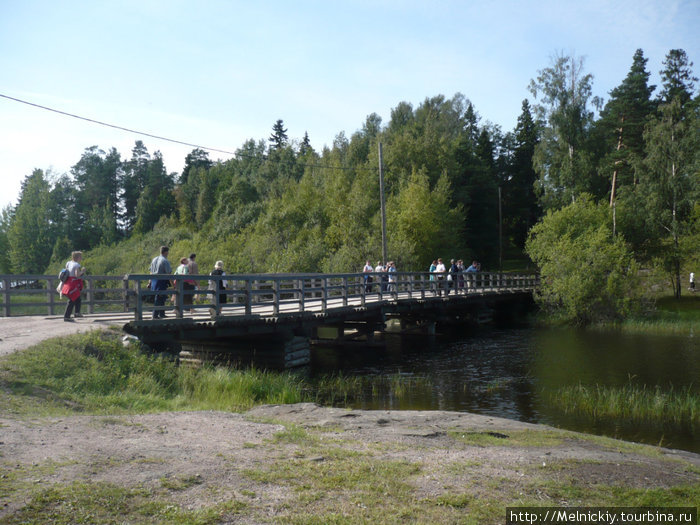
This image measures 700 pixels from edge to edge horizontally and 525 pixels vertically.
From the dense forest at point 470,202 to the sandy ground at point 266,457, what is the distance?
26.1m

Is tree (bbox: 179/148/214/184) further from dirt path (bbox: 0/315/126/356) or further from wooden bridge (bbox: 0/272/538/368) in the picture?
dirt path (bbox: 0/315/126/356)

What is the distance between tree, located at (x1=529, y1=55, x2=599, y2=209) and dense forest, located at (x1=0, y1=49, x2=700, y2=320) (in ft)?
0.35

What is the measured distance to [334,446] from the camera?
7238mm

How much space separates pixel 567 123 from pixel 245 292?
37388 millimetres

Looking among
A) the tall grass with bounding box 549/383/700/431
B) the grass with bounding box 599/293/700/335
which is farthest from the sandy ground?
the grass with bounding box 599/293/700/335

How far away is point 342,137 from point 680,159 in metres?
37.6

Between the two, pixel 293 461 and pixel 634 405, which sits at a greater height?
pixel 293 461

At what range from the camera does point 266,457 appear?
650 centimetres

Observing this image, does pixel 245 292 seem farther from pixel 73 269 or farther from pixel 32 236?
pixel 32 236

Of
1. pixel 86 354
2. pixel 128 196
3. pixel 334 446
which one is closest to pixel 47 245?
pixel 128 196

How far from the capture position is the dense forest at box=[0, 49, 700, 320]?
38156mm

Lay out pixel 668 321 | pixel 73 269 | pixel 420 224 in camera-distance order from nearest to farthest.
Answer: pixel 73 269, pixel 668 321, pixel 420 224

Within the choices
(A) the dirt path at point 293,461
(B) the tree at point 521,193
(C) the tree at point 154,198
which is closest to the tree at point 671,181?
(B) the tree at point 521,193

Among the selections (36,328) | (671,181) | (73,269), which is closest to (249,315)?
(73,269)
